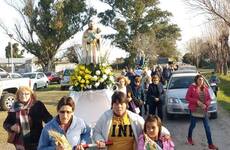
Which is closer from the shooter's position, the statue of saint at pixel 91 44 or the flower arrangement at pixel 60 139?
the flower arrangement at pixel 60 139

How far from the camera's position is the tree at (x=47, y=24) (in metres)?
61.2

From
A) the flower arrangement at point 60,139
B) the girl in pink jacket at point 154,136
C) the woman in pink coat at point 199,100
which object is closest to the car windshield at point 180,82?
the woman in pink coat at point 199,100

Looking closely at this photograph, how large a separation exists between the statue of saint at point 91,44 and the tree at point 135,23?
5149cm

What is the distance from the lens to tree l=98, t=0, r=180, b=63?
2495 inches

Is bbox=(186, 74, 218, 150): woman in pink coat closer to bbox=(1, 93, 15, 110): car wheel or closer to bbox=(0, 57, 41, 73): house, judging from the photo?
bbox=(1, 93, 15, 110): car wheel

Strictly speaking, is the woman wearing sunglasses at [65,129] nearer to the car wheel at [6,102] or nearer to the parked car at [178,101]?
the parked car at [178,101]

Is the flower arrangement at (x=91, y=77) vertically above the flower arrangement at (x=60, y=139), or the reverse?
the flower arrangement at (x=91, y=77)

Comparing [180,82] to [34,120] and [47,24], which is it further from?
[47,24]

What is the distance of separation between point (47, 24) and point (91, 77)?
174 feet

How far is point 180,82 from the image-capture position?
15914 mm

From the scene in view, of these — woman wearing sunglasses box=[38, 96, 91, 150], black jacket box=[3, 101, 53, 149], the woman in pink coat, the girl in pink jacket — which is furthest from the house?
the girl in pink jacket

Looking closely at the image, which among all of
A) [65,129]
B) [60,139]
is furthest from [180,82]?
[60,139]

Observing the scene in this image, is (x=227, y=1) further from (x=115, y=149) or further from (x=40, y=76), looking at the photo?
(x=115, y=149)

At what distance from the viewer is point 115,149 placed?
16.2ft
